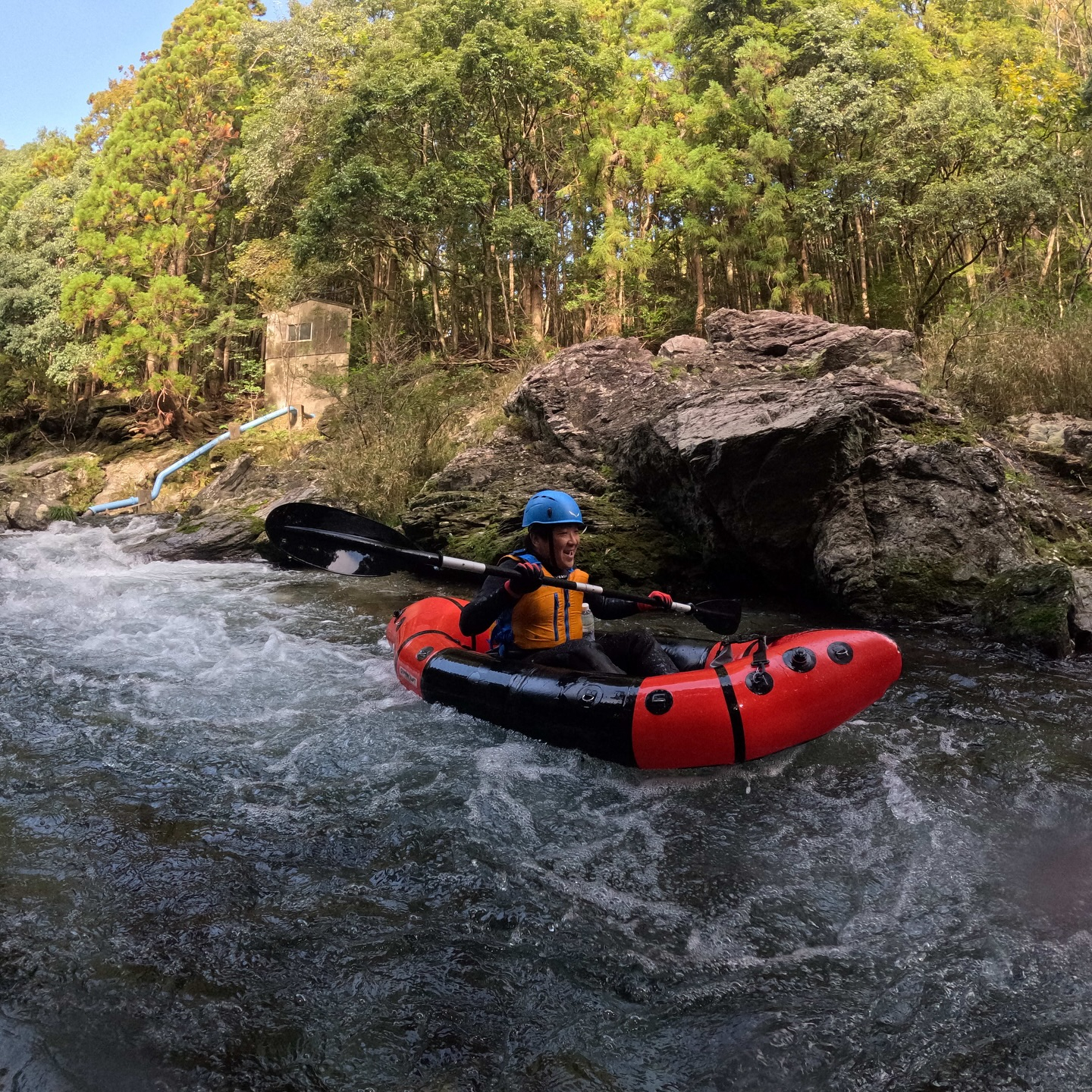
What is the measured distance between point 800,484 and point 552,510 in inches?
102

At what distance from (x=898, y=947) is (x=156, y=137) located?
19.5 meters

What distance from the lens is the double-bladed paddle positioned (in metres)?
3.94

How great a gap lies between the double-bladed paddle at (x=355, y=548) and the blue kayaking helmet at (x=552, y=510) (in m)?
0.49

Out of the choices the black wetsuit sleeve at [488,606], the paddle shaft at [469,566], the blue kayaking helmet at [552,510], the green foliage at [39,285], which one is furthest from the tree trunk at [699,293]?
the green foliage at [39,285]

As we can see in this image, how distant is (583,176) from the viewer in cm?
1260

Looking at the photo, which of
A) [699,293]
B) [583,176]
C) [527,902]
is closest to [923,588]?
[527,902]

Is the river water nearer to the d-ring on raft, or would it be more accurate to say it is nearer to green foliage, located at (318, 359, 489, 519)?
the d-ring on raft

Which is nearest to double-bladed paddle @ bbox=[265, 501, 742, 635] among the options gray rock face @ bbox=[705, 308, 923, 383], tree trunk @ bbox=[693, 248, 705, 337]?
gray rock face @ bbox=[705, 308, 923, 383]

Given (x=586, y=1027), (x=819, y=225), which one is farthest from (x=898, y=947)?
(x=819, y=225)

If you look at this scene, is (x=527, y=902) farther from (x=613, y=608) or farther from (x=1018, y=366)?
(x=1018, y=366)

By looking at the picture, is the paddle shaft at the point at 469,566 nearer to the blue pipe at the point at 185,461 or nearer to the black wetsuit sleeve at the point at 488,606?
the black wetsuit sleeve at the point at 488,606

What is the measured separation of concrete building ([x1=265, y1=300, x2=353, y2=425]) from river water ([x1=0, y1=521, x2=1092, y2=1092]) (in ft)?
40.1

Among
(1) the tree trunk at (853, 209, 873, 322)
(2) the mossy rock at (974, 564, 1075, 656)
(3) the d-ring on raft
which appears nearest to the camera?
(3) the d-ring on raft

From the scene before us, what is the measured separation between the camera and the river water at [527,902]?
1632mm
